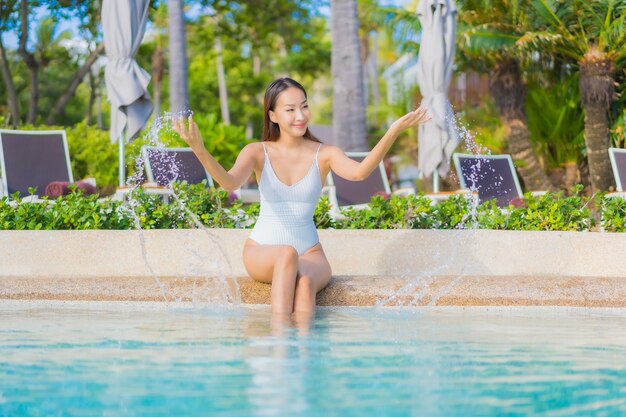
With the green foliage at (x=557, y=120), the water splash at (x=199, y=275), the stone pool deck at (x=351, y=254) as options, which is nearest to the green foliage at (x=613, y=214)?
the stone pool deck at (x=351, y=254)

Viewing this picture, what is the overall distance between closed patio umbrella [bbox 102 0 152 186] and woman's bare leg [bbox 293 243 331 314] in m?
4.56

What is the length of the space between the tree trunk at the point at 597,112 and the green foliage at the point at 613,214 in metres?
7.98

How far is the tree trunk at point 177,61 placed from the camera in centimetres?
1889

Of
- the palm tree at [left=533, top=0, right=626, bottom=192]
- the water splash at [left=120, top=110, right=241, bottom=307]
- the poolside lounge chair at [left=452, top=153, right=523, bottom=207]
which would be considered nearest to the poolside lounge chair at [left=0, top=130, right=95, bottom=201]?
the water splash at [left=120, top=110, right=241, bottom=307]

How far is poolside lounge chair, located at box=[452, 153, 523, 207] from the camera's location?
1104cm

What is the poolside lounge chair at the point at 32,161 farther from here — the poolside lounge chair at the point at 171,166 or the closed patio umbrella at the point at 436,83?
the closed patio umbrella at the point at 436,83

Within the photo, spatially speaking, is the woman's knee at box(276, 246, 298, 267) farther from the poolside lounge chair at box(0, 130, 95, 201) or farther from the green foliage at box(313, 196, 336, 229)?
the poolside lounge chair at box(0, 130, 95, 201)

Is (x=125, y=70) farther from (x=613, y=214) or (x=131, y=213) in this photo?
(x=613, y=214)

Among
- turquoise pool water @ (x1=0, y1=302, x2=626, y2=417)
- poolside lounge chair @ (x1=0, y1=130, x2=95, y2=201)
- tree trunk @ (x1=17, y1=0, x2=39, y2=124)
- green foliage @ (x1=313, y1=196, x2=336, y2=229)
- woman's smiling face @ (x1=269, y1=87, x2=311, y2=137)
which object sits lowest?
turquoise pool water @ (x1=0, y1=302, x2=626, y2=417)

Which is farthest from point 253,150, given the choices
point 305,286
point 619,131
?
point 619,131

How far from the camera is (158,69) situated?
38219 millimetres

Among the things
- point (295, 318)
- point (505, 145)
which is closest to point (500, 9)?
point (505, 145)

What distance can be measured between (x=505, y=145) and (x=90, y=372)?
630 inches

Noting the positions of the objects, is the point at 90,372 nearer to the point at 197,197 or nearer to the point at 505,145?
the point at 197,197
